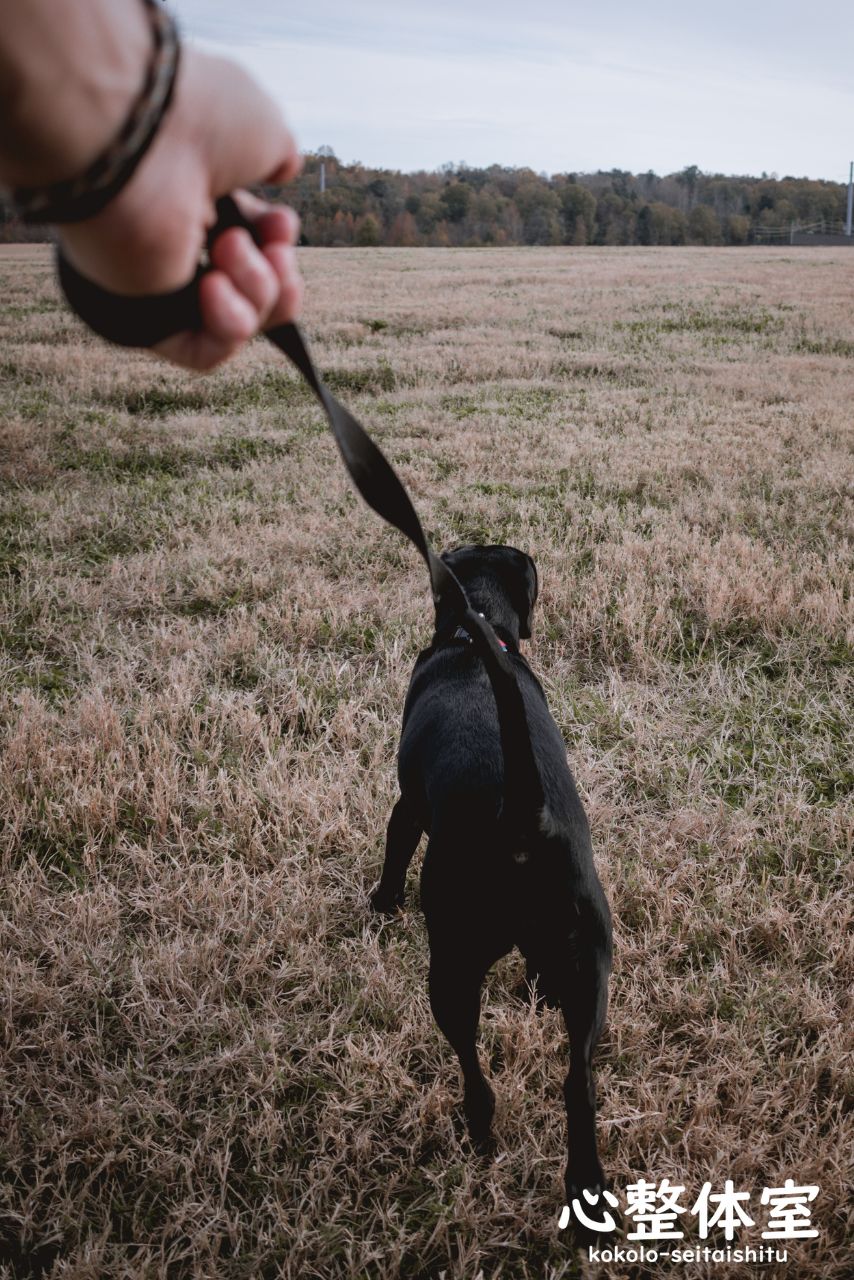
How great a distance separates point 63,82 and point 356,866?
8.92 feet

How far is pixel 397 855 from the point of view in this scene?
8.96 feet

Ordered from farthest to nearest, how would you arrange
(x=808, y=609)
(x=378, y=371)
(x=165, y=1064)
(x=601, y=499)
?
(x=378, y=371) → (x=601, y=499) → (x=808, y=609) → (x=165, y=1064)

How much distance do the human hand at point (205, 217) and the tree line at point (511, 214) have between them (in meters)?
71.5

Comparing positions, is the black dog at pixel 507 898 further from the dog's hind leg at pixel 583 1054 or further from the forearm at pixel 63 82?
the forearm at pixel 63 82

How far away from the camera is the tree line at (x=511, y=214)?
72875 mm

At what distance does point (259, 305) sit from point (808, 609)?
15.2 ft

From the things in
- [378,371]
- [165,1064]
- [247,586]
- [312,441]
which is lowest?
[165,1064]

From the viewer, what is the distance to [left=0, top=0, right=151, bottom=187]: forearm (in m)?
0.60

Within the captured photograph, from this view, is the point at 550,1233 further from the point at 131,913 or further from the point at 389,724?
the point at 389,724

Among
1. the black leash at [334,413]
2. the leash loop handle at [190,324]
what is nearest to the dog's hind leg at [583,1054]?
the black leash at [334,413]

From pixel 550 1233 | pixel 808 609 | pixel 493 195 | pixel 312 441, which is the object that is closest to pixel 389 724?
pixel 550 1233

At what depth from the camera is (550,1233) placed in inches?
77.0

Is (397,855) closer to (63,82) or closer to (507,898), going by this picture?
(507,898)

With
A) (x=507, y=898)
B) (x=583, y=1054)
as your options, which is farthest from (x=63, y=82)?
(x=583, y=1054)
